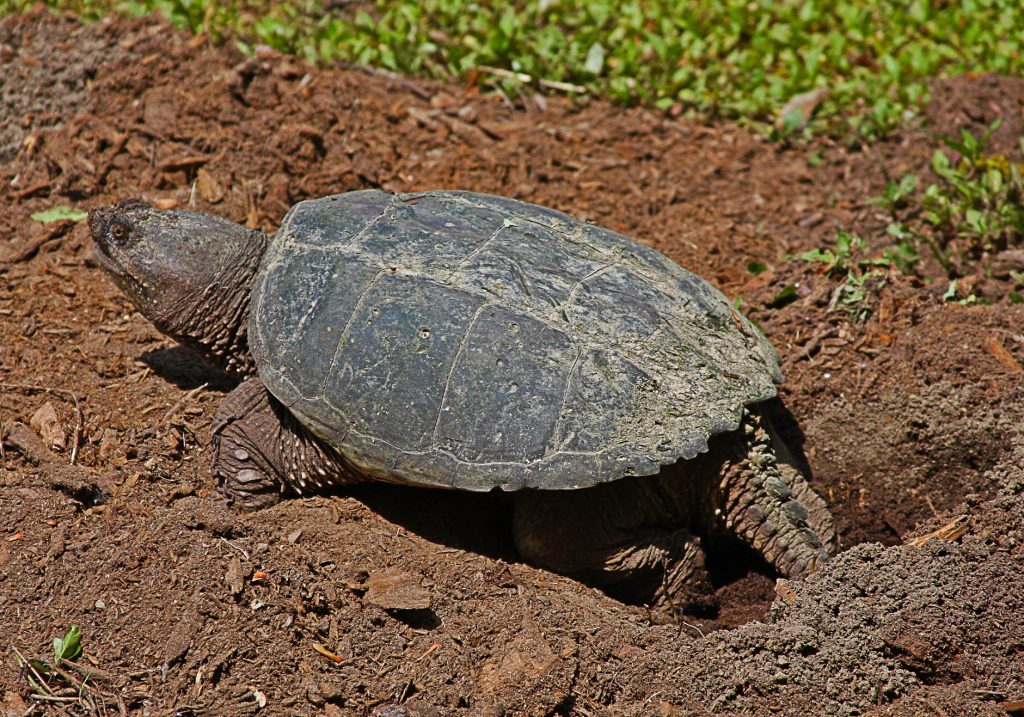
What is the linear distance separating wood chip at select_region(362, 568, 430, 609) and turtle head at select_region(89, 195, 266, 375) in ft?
4.50

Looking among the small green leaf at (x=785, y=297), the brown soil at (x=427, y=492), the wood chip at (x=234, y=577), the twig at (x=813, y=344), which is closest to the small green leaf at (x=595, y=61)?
the brown soil at (x=427, y=492)

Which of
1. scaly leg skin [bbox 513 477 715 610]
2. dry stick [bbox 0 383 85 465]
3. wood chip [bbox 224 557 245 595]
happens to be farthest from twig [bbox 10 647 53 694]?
scaly leg skin [bbox 513 477 715 610]

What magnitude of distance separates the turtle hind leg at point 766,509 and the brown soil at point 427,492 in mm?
145

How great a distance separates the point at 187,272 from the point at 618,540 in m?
2.29

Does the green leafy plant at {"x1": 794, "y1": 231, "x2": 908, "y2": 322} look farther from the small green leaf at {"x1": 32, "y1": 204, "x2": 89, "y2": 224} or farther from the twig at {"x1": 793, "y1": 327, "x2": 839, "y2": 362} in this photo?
the small green leaf at {"x1": 32, "y1": 204, "x2": 89, "y2": 224}

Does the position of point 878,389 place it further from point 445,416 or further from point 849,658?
point 445,416

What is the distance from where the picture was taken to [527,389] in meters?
3.43

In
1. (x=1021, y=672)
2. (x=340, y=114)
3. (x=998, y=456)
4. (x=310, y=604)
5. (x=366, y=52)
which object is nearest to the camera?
(x=1021, y=672)

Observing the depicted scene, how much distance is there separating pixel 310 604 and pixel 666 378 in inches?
62.6

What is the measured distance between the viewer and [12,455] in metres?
4.03

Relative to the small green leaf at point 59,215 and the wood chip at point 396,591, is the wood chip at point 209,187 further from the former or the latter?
the wood chip at point 396,591

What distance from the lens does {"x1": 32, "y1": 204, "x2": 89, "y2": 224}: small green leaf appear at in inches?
205

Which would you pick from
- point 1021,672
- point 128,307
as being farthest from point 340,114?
point 1021,672

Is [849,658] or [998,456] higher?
[998,456]
